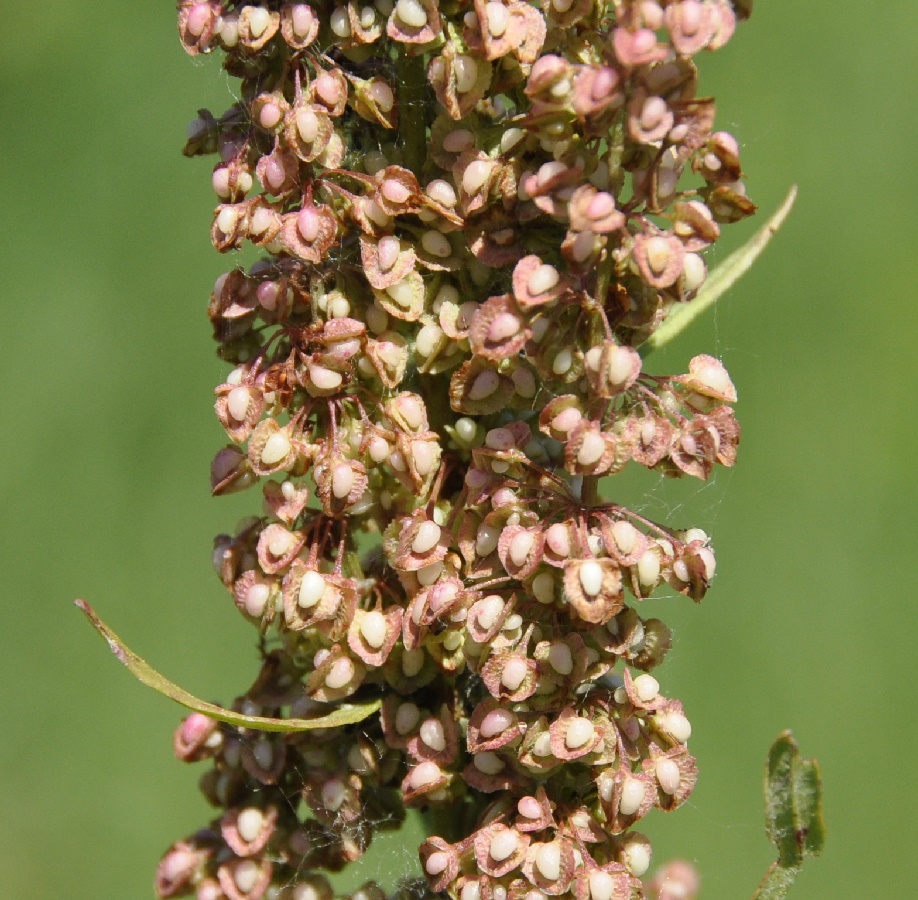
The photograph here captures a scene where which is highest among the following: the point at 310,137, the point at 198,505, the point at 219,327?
the point at 198,505

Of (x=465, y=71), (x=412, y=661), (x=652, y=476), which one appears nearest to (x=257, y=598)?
(x=412, y=661)

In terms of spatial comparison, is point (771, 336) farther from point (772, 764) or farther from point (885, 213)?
point (772, 764)

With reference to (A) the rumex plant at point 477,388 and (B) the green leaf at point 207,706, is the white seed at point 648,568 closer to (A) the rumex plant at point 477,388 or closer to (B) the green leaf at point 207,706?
(A) the rumex plant at point 477,388

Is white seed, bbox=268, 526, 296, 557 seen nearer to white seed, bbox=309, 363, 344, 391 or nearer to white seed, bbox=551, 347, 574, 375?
white seed, bbox=309, 363, 344, 391

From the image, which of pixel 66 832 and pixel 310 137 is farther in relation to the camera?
pixel 66 832

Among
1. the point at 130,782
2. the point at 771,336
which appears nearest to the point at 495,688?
the point at 130,782

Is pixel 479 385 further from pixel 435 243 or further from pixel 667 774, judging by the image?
pixel 667 774

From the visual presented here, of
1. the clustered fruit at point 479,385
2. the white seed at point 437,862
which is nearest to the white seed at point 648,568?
the clustered fruit at point 479,385
